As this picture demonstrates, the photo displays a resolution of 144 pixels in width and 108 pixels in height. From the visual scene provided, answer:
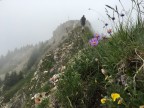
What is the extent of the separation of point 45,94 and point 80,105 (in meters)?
1.82

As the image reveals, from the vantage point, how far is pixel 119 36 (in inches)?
279

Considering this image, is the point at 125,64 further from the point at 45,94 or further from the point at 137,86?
the point at 45,94

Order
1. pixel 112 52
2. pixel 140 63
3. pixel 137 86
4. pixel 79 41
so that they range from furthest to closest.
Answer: pixel 79 41
pixel 112 52
pixel 140 63
pixel 137 86

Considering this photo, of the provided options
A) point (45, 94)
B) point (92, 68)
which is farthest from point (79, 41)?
point (92, 68)

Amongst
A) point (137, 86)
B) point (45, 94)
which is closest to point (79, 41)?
point (45, 94)

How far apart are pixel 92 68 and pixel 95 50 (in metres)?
0.34

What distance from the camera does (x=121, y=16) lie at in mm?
7410

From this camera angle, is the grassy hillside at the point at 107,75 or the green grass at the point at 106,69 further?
the green grass at the point at 106,69

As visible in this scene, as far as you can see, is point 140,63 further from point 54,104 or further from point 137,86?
point 54,104

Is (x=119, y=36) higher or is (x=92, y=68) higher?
(x=119, y=36)

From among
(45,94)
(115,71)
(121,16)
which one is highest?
(121,16)

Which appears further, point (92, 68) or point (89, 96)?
point (92, 68)

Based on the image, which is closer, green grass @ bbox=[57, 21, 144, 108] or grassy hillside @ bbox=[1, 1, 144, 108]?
grassy hillside @ bbox=[1, 1, 144, 108]

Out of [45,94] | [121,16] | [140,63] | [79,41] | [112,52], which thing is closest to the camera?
[140,63]
